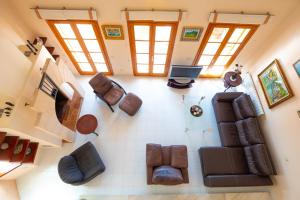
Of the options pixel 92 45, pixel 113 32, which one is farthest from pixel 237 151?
pixel 92 45

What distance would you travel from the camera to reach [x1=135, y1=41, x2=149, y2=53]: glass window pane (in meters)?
4.17

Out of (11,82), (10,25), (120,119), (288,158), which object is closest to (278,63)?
(288,158)

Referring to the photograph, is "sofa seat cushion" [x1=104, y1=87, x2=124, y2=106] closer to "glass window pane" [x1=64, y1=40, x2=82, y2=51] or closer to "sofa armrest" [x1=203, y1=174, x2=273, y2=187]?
"glass window pane" [x1=64, y1=40, x2=82, y2=51]

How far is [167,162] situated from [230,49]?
132 inches

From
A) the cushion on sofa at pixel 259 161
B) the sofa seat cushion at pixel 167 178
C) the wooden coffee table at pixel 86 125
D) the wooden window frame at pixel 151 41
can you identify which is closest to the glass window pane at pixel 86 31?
the wooden window frame at pixel 151 41

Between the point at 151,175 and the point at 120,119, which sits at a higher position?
the point at 120,119

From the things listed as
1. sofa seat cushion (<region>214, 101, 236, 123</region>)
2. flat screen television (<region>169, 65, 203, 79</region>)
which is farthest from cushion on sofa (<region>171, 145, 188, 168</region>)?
flat screen television (<region>169, 65, 203, 79</region>)

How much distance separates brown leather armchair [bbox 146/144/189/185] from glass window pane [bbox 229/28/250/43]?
9.63ft

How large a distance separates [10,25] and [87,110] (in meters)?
2.43

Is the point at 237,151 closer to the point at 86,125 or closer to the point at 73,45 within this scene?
the point at 86,125

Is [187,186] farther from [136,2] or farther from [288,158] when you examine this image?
[136,2]

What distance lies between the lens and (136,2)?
3.29 metres

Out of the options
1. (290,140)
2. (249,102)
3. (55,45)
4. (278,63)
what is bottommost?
(290,140)

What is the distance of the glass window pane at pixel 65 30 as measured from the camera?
375cm
